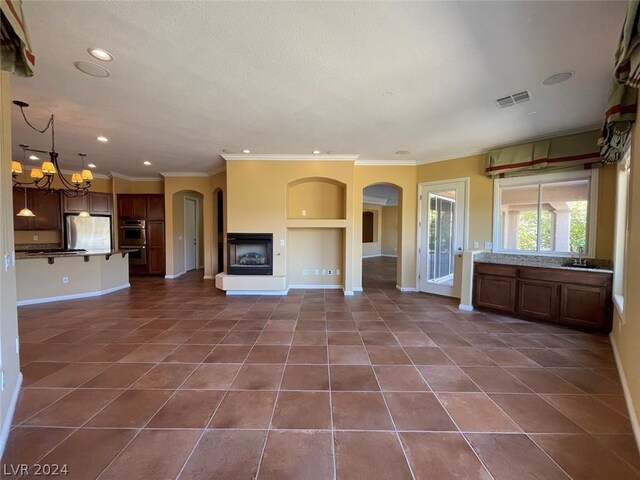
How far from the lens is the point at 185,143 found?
4.68m

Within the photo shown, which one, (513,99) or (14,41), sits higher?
(513,99)

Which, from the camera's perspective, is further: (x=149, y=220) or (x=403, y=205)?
(x=149, y=220)

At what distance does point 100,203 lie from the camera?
713 cm

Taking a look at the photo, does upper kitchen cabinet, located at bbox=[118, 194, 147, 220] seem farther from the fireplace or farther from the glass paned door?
the glass paned door

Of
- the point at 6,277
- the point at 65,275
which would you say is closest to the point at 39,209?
the point at 65,275

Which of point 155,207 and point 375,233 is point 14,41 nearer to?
point 155,207

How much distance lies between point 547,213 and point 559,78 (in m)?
2.39

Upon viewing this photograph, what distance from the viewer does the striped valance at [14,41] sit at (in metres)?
1.26

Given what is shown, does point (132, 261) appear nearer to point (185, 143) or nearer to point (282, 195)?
point (185, 143)

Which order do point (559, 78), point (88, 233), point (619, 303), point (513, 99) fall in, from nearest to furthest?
point (559, 78)
point (619, 303)
point (513, 99)
point (88, 233)

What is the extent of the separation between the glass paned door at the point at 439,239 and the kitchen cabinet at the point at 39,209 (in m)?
8.66

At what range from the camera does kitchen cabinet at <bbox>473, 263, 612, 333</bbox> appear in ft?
11.1

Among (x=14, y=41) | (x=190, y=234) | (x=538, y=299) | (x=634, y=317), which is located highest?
(x=14, y=41)

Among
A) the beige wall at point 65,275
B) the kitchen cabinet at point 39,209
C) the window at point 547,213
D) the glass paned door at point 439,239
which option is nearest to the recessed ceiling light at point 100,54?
the beige wall at point 65,275
